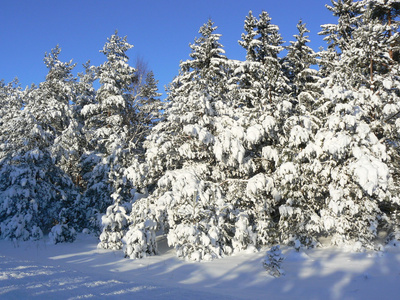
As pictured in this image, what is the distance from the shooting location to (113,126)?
18844 millimetres

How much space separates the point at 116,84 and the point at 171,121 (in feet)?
22.7

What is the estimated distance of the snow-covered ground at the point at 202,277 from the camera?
5742mm

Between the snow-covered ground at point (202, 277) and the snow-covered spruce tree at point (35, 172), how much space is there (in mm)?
3503

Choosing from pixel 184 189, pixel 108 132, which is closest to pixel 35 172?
pixel 108 132

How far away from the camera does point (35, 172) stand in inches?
660

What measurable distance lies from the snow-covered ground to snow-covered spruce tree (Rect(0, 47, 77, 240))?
3.50 m

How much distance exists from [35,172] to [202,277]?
12521 millimetres

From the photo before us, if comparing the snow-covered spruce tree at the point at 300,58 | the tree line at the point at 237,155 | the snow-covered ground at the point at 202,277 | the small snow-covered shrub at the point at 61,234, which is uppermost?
the snow-covered spruce tree at the point at 300,58

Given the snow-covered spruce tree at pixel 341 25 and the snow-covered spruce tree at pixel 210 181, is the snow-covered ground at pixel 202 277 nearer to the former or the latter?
the snow-covered spruce tree at pixel 210 181

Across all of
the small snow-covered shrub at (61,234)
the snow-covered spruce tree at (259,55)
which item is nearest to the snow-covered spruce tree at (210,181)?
the snow-covered spruce tree at (259,55)

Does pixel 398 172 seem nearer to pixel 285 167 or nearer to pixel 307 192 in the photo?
pixel 307 192

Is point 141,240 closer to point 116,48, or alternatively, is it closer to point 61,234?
point 61,234

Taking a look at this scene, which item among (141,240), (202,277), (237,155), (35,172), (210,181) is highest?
(35,172)

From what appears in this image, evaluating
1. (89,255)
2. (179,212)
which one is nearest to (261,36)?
(179,212)
